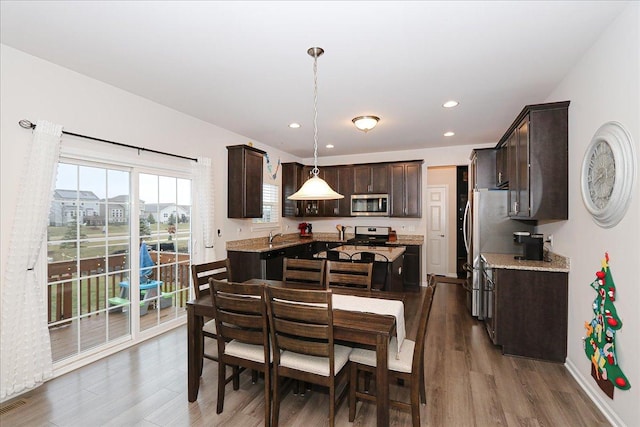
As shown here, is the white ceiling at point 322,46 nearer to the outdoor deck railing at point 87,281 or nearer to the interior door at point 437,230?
the outdoor deck railing at point 87,281

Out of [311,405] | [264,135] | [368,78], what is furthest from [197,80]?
[311,405]

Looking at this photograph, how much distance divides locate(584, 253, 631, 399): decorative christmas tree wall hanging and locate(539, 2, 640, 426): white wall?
5 centimetres

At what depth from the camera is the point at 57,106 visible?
9.04 ft

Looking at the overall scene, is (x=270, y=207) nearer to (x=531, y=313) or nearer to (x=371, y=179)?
(x=371, y=179)

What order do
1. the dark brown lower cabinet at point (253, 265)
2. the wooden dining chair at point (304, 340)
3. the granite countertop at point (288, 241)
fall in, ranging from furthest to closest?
the granite countertop at point (288, 241) → the dark brown lower cabinet at point (253, 265) → the wooden dining chair at point (304, 340)

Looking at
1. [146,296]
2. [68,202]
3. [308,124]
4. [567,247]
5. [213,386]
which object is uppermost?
[308,124]

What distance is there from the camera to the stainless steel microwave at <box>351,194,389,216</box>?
6207 millimetres

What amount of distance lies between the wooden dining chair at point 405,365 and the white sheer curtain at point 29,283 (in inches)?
98.1

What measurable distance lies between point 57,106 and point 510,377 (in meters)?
4.58

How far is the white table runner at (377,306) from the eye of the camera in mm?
2097

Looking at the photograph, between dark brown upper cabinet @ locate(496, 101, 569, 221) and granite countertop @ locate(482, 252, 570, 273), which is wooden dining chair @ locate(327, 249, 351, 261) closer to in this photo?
granite countertop @ locate(482, 252, 570, 273)

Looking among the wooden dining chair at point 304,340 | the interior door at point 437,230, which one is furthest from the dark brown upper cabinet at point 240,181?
the interior door at point 437,230

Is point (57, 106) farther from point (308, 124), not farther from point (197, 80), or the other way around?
point (308, 124)

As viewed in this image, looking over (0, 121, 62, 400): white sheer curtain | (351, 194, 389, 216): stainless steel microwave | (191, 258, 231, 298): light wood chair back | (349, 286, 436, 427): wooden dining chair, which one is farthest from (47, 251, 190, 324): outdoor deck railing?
A: (351, 194, 389, 216): stainless steel microwave
